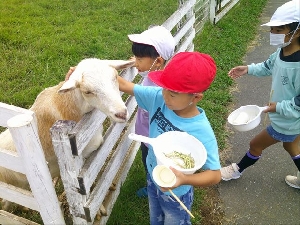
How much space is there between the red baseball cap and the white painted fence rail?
2.87 feet

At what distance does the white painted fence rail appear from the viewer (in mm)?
1992

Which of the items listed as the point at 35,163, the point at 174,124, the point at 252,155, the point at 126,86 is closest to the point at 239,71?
the point at 252,155

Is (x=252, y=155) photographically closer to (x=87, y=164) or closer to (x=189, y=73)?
(x=87, y=164)

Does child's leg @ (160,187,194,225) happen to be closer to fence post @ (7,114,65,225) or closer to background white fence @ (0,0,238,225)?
background white fence @ (0,0,238,225)

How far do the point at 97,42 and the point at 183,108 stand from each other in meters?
4.86

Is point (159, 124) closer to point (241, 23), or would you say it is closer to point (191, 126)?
point (191, 126)

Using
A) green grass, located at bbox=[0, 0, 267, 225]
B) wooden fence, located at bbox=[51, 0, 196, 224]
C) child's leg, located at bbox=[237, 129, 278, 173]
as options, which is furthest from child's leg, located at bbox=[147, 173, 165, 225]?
child's leg, located at bbox=[237, 129, 278, 173]

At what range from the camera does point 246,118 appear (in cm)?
312

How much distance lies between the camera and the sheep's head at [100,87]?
7.71ft

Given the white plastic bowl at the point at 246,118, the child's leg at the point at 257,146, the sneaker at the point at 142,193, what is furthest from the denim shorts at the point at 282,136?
the sneaker at the point at 142,193

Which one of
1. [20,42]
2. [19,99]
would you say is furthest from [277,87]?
[20,42]

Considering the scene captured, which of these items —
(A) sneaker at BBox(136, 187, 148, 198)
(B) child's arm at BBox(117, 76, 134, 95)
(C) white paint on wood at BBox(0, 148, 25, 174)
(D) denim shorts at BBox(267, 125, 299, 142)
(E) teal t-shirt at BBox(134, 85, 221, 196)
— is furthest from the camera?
(A) sneaker at BBox(136, 187, 148, 198)

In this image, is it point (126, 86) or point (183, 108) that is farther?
point (126, 86)

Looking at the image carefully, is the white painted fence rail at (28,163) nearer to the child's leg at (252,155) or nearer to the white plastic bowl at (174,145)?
the white plastic bowl at (174,145)
